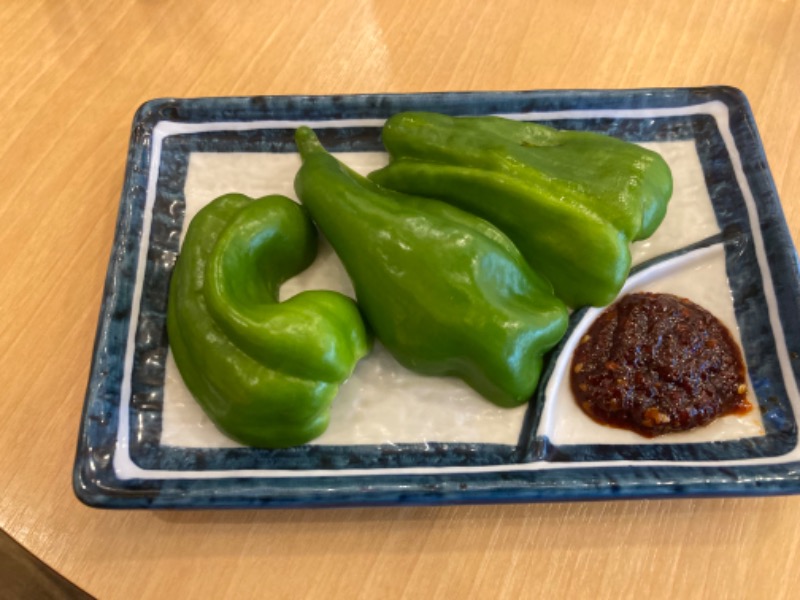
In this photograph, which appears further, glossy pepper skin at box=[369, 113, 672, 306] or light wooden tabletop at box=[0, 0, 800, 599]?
glossy pepper skin at box=[369, 113, 672, 306]

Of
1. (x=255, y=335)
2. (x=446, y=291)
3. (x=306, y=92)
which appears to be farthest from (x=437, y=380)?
(x=306, y=92)

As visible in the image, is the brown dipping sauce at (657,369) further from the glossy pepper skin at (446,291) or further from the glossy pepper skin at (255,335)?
the glossy pepper skin at (255,335)

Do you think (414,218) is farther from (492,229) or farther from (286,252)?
(286,252)

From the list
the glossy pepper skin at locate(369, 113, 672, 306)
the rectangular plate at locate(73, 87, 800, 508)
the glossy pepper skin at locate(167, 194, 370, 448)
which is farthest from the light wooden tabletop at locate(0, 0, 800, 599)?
the glossy pepper skin at locate(369, 113, 672, 306)

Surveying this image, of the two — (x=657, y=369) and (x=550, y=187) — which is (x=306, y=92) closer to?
(x=550, y=187)

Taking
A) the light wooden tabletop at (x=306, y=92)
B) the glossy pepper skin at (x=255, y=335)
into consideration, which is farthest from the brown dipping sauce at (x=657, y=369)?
the glossy pepper skin at (x=255, y=335)

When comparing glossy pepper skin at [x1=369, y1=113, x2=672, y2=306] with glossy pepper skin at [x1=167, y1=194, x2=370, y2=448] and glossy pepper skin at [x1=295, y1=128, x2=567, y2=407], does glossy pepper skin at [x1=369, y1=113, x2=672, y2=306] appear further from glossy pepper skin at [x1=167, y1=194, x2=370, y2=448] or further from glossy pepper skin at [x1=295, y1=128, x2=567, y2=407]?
glossy pepper skin at [x1=167, y1=194, x2=370, y2=448]

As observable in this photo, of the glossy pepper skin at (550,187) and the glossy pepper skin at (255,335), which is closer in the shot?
the glossy pepper skin at (255,335)

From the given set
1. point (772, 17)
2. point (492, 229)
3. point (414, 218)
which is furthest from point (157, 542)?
point (772, 17)
